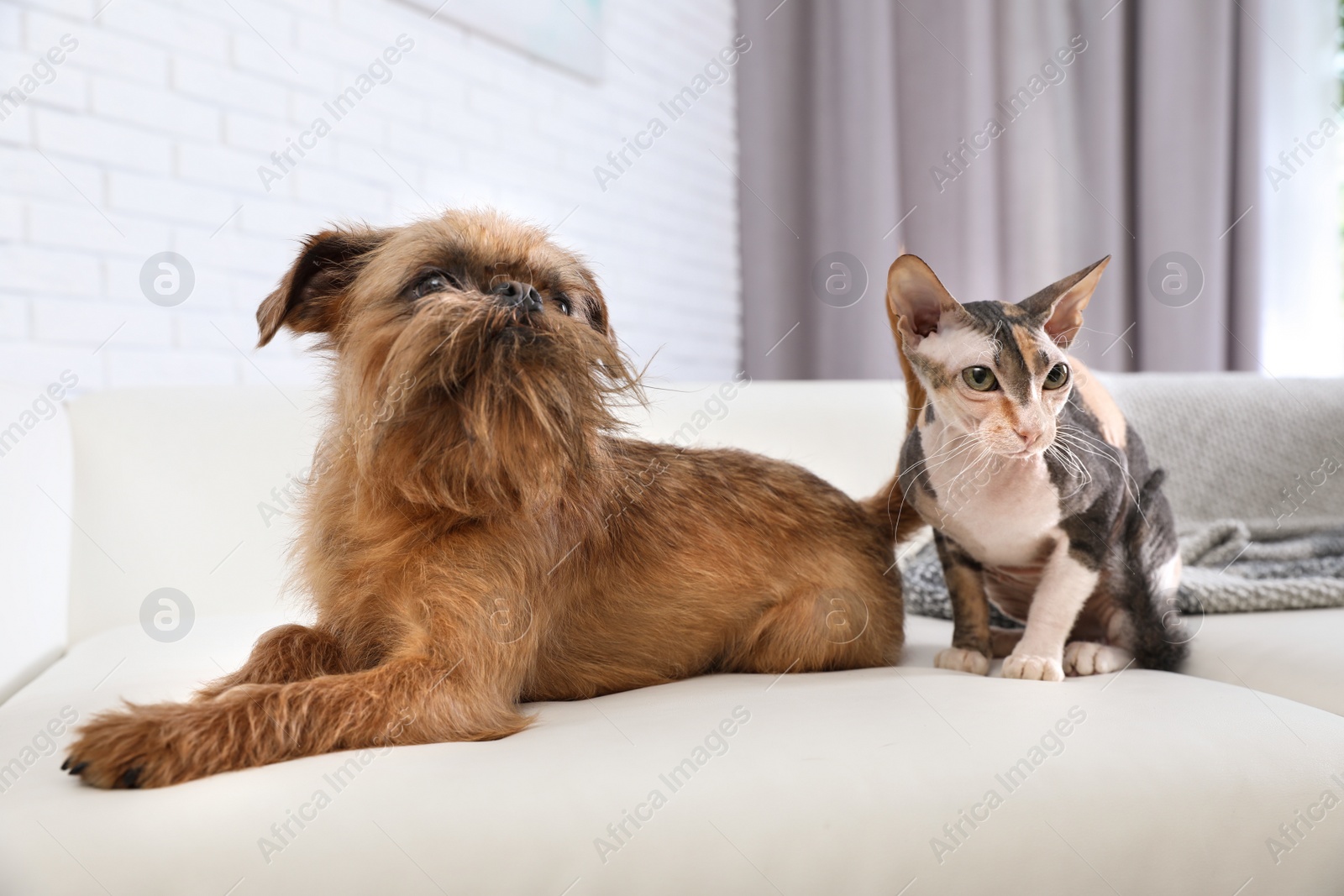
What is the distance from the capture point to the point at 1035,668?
4.60 feet

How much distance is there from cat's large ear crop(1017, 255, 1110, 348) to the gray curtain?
2.65 m

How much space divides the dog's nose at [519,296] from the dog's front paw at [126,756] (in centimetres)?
63

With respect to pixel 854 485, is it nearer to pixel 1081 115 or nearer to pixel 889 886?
pixel 889 886

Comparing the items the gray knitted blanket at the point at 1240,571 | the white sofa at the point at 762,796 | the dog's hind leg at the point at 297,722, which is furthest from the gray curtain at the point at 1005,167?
the dog's hind leg at the point at 297,722

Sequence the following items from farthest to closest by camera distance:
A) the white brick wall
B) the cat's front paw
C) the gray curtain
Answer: the gray curtain, the white brick wall, the cat's front paw

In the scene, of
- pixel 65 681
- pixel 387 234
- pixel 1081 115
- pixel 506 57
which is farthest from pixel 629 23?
pixel 65 681

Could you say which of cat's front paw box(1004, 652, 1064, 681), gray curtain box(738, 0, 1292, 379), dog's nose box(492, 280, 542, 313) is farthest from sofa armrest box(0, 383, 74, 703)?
gray curtain box(738, 0, 1292, 379)

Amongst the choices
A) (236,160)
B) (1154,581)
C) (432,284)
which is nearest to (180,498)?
(432,284)

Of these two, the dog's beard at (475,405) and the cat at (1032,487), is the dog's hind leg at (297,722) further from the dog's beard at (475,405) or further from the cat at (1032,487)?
the cat at (1032,487)

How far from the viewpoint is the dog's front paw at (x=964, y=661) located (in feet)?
4.93

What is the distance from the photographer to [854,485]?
8.20ft

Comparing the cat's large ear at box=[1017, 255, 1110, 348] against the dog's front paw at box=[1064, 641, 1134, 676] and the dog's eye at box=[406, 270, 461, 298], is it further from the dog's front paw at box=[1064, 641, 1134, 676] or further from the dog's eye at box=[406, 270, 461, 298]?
the dog's eye at box=[406, 270, 461, 298]

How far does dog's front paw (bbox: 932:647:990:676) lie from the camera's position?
59.2 inches

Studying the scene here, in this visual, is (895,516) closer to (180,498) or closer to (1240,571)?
(1240,571)
